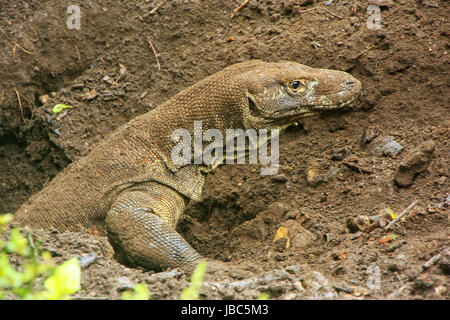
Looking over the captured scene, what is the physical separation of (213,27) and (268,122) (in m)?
2.60

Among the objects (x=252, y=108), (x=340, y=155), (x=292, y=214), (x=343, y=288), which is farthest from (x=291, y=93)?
(x=343, y=288)

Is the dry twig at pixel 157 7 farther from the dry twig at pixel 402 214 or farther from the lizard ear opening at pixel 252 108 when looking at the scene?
the dry twig at pixel 402 214

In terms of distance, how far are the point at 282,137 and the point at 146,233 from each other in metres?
2.32

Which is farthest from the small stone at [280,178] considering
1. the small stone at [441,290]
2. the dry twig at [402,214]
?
the small stone at [441,290]

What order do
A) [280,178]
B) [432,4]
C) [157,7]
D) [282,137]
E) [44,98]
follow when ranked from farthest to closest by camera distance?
[157,7] → [44,98] → [282,137] → [432,4] → [280,178]

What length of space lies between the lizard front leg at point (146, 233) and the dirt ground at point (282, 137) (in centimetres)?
27

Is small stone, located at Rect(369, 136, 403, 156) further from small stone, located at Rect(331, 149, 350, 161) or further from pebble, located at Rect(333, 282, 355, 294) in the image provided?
pebble, located at Rect(333, 282, 355, 294)

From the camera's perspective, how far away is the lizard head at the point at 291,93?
5.34 m

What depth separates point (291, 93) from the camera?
5344mm

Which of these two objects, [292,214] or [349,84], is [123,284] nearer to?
[292,214]

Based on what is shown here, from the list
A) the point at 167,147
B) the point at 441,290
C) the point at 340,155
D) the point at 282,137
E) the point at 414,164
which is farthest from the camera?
the point at 282,137

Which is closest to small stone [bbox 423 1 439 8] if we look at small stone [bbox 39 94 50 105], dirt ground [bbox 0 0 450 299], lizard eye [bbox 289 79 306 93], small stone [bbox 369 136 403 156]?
dirt ground [bbox 0 0 450 299]
